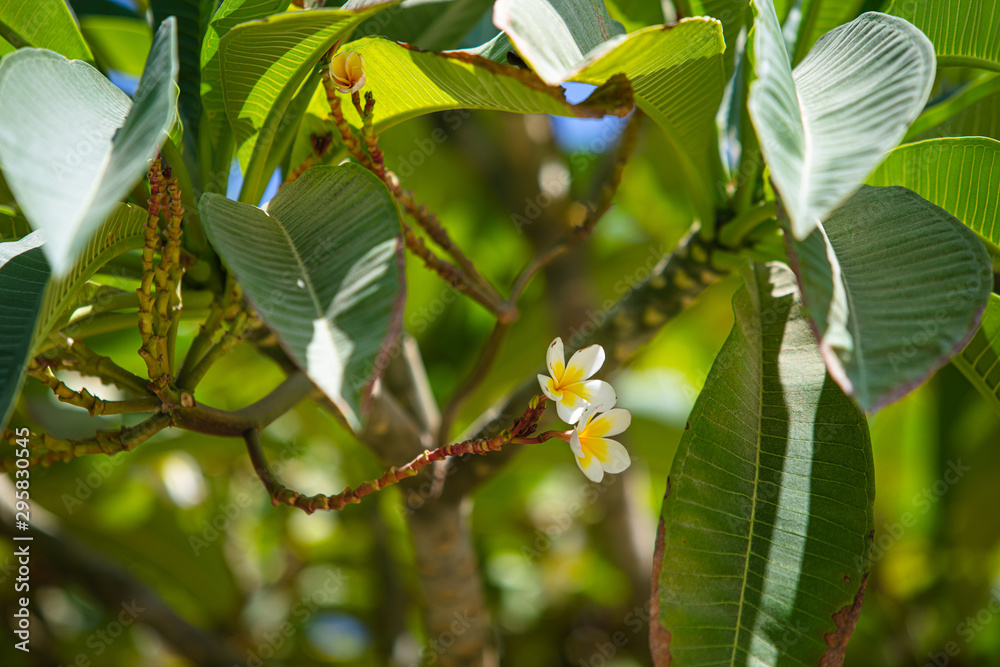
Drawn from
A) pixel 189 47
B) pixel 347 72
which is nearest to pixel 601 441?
pixel 347 72

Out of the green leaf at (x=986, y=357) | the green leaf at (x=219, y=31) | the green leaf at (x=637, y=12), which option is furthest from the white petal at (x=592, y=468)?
the green leaf at (x=637, y=12)

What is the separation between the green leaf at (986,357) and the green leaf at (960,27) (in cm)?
25

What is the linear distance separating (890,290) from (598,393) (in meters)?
0.25

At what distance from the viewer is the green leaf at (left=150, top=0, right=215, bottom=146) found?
795mm

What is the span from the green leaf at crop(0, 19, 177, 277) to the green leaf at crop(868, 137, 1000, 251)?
612 mm

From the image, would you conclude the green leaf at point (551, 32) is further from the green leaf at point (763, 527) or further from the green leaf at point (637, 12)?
the green leaf at point (637, 12)

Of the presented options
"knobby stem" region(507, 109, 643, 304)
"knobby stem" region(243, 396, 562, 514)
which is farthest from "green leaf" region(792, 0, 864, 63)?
"knobby stem" region(243, 396, 562, 514)

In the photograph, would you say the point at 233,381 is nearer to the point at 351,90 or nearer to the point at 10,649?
the point at 10,649

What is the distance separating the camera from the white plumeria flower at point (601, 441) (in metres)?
0.62

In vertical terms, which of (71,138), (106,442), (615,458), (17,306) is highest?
(71,138)

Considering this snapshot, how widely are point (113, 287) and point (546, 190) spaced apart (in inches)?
47.8

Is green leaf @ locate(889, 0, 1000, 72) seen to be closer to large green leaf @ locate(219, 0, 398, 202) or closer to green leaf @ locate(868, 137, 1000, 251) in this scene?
green leaf @ locate(868, 137, 1000, 251)

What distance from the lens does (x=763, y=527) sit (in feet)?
1.99

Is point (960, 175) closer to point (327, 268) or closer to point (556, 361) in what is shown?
point (556, 361)
